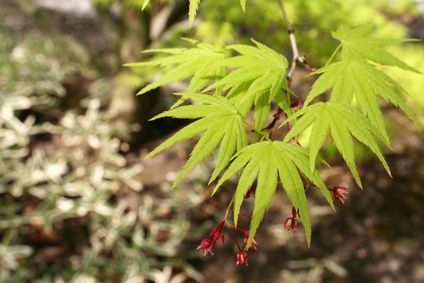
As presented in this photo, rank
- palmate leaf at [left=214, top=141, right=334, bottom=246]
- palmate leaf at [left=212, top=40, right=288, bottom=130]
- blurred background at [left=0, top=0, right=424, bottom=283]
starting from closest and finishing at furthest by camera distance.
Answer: palmate leaf at [left=214, top=141, right=334, bottom=246], palmate leaf at [left=212, top=40, right=288, bottom=130], blurred background at [left=0, top=0, right=424, bottom=283]

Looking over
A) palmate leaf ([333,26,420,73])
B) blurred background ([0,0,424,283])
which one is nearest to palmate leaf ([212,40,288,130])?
palmate leaf ([333,26,420,73])

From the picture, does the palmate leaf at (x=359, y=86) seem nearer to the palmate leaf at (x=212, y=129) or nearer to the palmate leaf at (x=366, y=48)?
the palmate leaf at (x=366, y=48)

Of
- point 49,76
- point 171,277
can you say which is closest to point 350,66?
point 171,277

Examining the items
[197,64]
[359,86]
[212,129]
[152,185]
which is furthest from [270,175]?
[152,185]

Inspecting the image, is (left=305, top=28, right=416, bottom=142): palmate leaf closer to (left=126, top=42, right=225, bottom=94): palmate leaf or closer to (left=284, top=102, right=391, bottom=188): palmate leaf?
(left=284, top=102, right=391, bottom=188): palmate leaf

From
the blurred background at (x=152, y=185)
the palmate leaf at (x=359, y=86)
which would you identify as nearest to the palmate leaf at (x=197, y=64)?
the palmate leaf at (x=359, y=86)

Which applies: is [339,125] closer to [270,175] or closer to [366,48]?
[270,175]

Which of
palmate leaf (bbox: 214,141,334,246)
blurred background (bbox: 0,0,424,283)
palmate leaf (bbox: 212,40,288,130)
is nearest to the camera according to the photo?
palmate leaf (bbox: 214,141,334,246)
